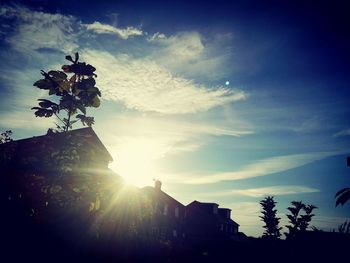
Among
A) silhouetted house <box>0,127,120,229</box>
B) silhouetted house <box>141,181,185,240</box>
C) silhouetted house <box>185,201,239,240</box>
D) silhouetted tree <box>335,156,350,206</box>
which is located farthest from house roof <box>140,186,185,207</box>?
silhouetted tree <box>335,156,350,206</box>

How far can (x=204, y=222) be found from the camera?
56438mm

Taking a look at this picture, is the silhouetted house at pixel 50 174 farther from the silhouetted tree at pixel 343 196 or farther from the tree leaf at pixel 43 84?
the silhouetted tree at pixel 343 196

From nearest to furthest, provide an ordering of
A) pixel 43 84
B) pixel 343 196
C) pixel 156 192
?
1. pixel 343 196
2. pixel 43 84
3. pixel 156 192

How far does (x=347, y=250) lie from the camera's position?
47.0 feet

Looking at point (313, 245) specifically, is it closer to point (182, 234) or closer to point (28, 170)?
point (28, 170)

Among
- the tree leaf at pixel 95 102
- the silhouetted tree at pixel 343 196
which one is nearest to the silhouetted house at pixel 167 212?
the tree leaf at pixel 95 102

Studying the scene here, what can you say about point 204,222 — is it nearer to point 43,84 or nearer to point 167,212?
point 167,212

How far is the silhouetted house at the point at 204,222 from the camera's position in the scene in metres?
55.0

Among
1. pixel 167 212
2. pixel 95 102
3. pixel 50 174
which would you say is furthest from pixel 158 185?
pixel 50 174

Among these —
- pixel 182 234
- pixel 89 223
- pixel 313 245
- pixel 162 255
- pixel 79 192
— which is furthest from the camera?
pixel 182 234

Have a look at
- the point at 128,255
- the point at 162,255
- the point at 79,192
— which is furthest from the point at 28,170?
the point at 162,255

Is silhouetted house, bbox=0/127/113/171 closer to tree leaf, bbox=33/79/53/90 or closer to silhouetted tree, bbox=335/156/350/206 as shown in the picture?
tree leaf, bbox=33/79/53/90

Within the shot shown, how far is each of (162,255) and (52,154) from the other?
8.78 metres

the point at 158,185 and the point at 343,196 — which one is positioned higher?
the point at 158,185
